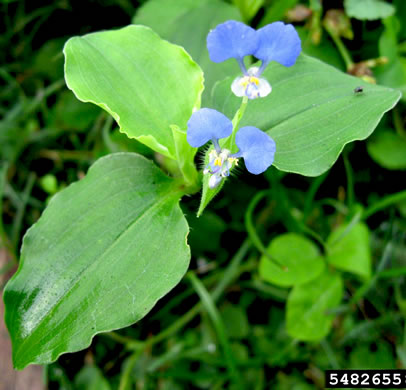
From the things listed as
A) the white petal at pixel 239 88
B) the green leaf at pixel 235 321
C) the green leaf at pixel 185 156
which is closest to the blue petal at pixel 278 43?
the white petal at pixel 239 88

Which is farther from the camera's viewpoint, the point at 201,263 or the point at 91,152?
the point at 91,152

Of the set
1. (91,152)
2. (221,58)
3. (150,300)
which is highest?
(221,58)

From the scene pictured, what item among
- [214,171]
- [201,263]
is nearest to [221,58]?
[214,171]

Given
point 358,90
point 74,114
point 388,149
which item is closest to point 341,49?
point 388,149

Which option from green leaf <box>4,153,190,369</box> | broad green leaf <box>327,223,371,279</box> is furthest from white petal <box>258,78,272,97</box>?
broad green leaf <box>327,223,371,279</box>

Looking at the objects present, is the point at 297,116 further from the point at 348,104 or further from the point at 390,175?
the point at 390,175

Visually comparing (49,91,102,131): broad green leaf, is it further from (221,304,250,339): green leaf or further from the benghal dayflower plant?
the benghal dayflower plant

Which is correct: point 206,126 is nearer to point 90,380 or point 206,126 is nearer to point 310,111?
point 310,111
